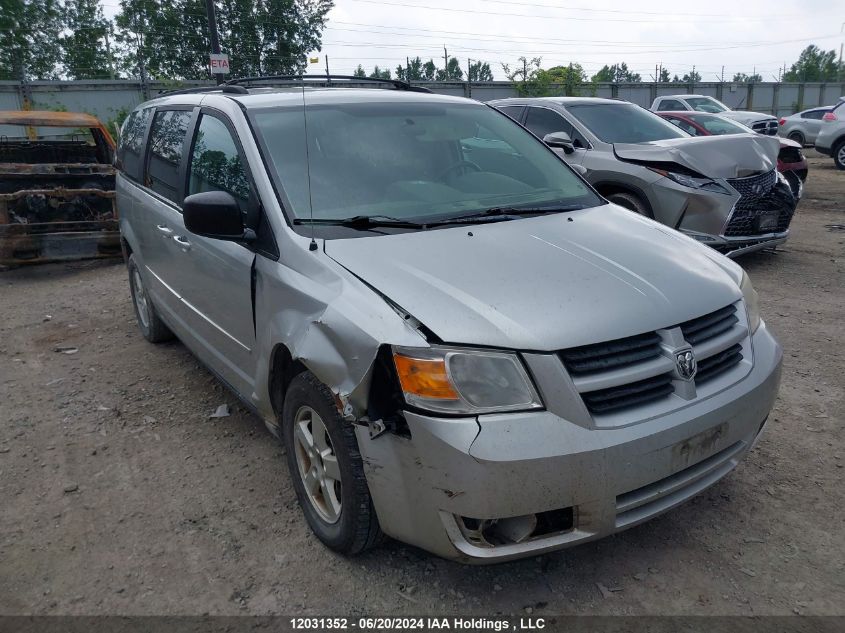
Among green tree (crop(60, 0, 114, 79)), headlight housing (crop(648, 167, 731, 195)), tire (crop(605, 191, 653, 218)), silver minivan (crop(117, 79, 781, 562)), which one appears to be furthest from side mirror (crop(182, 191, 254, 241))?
green tree (crop(60, 0, 114, 79))

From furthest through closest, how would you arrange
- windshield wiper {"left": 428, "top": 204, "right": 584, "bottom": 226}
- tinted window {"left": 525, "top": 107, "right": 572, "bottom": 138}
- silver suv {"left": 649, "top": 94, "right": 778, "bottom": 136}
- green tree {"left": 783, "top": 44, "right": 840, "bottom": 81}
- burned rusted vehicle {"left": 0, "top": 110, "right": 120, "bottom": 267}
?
1. green tree {"left": 783, "top": 44, "right": 840, "bottom": 81}
2. silver suv {"left": 649, "top": 94, "right": 778, "bottom": 136}
3. tinted window {"left": 525, "top": 107, "right": 572, "bottom": 138}
4. burned rusted vehicle {"left": 0, "top": 110, "right": 120, "bottom": 267}
5. windshield wiper {"left": 428, "top": 204, "right": 584, "bottom": 226}

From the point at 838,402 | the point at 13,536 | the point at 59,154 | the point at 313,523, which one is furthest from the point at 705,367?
the point at 59,154

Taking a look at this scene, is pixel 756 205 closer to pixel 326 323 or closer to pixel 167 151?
pixel 167 151

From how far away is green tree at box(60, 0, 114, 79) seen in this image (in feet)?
112

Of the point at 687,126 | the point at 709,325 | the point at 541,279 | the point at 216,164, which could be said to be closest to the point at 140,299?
the point at 216,164

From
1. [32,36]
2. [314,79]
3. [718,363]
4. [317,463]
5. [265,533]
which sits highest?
[32,36]

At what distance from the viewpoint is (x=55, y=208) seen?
8.08 metres

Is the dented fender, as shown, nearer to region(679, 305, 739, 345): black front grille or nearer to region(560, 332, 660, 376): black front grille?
region(560, 332, 660, 376): black front grille

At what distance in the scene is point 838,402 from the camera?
384 centimetres

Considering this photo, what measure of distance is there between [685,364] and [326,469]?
1369mm

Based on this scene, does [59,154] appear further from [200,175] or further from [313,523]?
[313,523]

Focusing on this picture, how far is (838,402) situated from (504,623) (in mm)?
2615

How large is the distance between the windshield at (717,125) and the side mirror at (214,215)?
10.1 meters

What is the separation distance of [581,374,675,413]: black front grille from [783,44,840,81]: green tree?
6216 cm
